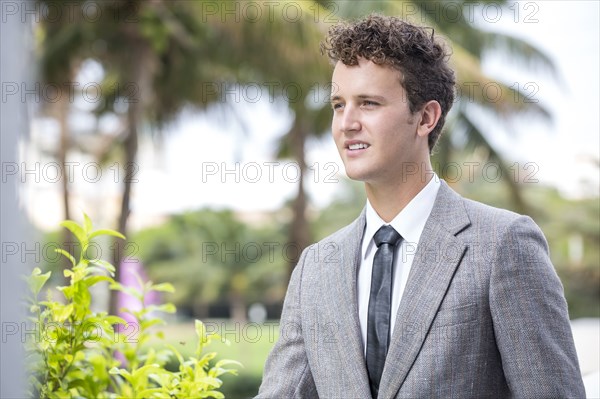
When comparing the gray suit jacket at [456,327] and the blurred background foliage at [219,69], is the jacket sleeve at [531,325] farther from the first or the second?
the blurred background foliage at [219,69]

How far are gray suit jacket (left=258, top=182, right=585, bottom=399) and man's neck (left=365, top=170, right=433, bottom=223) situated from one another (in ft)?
0.22

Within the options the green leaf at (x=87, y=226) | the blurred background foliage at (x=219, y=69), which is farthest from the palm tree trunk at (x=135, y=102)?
the green leaf at (x=87, y=226)

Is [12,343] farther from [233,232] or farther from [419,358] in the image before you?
[233,232]

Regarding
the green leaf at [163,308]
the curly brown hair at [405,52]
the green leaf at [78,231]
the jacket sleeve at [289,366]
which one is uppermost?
the curly brown hair at [405,52]

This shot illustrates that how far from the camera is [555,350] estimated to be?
1.68 meters

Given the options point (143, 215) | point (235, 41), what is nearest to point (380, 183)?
point (235, 41)

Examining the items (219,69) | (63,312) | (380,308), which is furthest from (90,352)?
(219,69)

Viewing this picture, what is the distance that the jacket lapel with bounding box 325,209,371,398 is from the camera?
185 centimetres

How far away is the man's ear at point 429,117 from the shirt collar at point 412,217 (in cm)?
12

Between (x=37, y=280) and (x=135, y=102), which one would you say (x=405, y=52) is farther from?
(x=135, y=102)

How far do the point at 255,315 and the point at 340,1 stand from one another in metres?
24.6

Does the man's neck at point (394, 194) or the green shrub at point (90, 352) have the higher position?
the man's neck at point (394, 194)

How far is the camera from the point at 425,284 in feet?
6.03

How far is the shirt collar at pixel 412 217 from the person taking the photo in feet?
6.37
